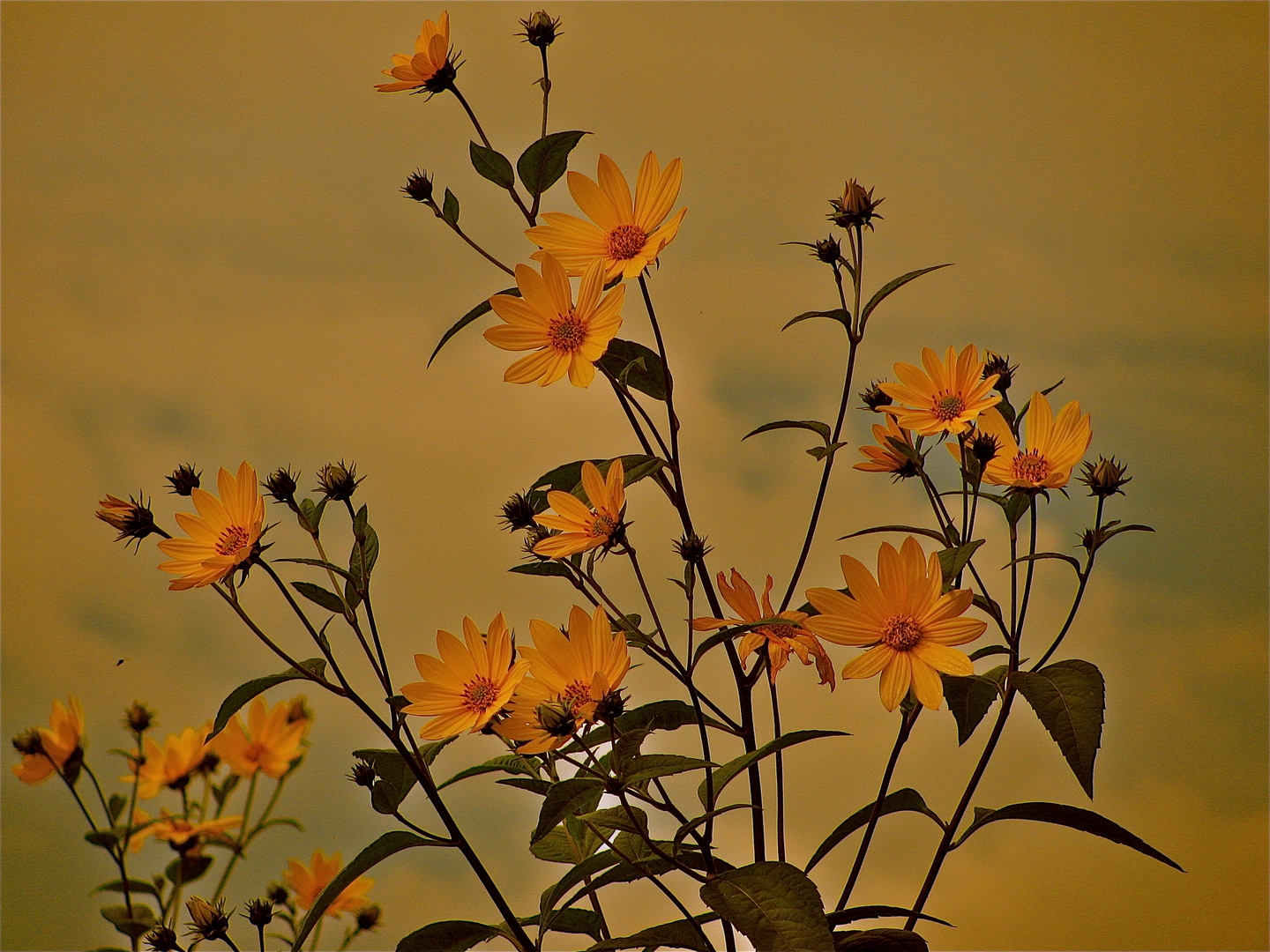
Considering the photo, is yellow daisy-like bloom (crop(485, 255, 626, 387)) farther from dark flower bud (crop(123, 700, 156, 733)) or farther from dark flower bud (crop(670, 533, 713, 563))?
dark flower bud (crop(123, 700, 156, 733))

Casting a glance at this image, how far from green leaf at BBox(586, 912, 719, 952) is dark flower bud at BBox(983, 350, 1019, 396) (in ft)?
1.09

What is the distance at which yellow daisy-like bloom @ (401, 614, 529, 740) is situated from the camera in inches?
20.6

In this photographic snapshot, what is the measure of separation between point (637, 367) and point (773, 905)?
276 millimetres

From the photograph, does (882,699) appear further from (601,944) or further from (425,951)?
(425,951)

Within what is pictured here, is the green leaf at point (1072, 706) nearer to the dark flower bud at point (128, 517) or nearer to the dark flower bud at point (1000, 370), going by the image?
the dark flower bud at point (1000, 370)

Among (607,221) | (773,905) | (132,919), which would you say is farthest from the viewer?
(132,919)

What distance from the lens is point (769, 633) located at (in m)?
0.56

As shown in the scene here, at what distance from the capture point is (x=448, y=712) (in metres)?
0.53

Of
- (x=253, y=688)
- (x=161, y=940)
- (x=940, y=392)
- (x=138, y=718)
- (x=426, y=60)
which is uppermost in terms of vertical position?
(x=426, y=60)

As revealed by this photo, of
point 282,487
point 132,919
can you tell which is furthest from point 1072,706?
point 132,919

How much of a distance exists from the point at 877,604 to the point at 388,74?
1.31 feet

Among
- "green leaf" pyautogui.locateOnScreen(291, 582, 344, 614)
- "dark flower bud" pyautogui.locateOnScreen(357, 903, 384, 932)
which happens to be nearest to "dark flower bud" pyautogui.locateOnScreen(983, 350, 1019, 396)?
"green leaf" pyautogui.locateOnScreen(291, 582, 344, 614)

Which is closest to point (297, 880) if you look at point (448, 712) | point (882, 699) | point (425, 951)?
point (425, 951)

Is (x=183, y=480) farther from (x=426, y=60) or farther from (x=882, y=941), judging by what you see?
(x=882, y=941)
